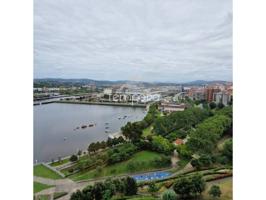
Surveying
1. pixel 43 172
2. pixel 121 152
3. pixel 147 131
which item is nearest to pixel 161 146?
pixel 147 131

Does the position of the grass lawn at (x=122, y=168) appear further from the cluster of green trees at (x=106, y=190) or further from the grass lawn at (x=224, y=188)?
the grass lawn at (x=224, y=188)

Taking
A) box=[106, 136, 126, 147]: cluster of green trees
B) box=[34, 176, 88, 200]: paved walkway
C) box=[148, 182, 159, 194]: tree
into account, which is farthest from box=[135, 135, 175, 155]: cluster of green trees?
box=[34, 176, 88, 200]: paved walkway

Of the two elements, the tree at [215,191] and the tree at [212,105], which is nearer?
the tree at [215,191]

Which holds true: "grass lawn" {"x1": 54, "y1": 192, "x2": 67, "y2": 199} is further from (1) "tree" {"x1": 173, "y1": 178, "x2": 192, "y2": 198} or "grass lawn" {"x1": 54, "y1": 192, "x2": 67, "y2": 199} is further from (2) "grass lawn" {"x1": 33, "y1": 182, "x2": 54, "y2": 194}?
(1) "tree" {"x1": 173, "y1": 178, "x2": 192, "y2": 198}

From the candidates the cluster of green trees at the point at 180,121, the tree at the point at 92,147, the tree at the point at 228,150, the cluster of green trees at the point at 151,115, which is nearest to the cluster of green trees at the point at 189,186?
the tree at the point at 228,150
